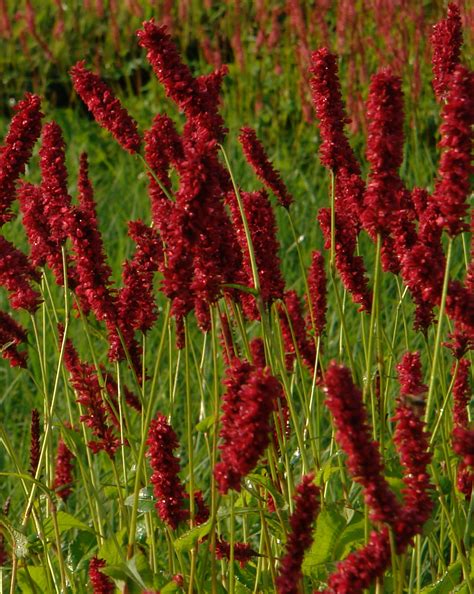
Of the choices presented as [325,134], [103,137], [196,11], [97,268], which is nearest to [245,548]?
[97,268]

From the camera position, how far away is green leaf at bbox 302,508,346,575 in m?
1.93

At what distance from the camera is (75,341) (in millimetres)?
4355

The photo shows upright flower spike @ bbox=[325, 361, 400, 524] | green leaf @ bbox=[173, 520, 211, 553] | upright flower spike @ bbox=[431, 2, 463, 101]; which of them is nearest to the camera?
upright flower spike @ bbox=[325, 361, 400, 524]

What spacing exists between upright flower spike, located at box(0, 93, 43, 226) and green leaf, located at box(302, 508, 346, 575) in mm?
747

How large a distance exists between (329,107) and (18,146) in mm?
531

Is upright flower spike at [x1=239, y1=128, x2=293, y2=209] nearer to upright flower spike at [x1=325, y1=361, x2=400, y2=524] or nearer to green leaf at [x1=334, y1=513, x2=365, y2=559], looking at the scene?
green leaf at [x1=334, y1=513, x2=365, y2=559]

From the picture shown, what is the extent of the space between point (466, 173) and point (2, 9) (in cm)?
599

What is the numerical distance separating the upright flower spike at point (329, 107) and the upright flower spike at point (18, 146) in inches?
18.7

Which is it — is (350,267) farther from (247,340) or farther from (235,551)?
(235,551)

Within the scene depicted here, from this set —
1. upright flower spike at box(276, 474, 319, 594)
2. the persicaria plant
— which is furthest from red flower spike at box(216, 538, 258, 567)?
upright flower spike at box(276, 474, 319, 594)

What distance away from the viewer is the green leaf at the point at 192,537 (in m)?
1.77

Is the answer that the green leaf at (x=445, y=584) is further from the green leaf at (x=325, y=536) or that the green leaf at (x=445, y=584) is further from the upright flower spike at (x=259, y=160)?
the upright flower spike at (x=259, y=160)

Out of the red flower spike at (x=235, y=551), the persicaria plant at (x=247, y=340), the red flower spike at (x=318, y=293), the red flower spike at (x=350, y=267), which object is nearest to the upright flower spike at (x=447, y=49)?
the persicaria plant at (x=247, y=340)

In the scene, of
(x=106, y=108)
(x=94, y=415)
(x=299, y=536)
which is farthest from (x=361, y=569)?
(x=106, y=108)
